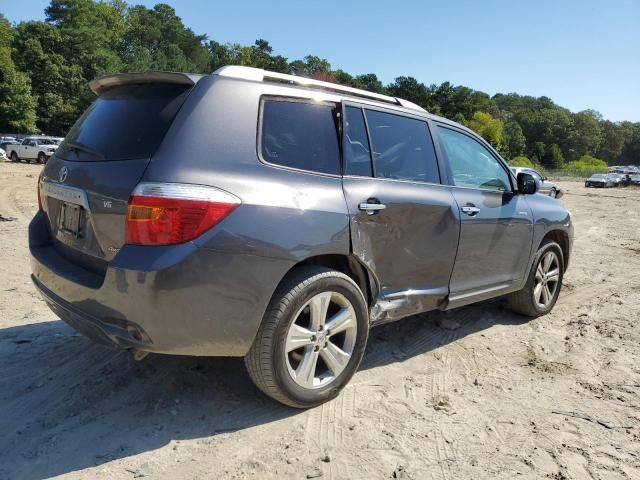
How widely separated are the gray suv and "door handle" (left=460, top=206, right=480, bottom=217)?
0.15ft

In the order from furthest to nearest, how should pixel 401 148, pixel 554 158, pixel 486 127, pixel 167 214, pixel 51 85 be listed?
pixel 554 158
pixel 486 127
pixel 51 85
pixel 401 148
pixel 167 214

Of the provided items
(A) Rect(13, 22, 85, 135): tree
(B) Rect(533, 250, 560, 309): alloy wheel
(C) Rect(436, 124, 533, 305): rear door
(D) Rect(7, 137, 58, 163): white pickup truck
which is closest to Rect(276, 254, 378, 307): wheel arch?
(C) Rect(436, 124, 533, 305): rear door

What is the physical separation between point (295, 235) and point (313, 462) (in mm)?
1156

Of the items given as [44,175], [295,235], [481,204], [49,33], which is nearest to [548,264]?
[481,204]

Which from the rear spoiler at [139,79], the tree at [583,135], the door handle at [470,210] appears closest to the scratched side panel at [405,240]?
the door handle at [470,210]

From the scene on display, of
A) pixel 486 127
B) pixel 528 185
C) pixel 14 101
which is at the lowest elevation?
pixel 528 185

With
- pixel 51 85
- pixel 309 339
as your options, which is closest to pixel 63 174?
pixel 309 339

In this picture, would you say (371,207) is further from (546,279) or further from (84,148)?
(546,279)

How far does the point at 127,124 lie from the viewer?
113 inches

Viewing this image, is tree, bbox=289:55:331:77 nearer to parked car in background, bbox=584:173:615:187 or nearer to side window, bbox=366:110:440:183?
parked car in background, bbox=584:173:615:187

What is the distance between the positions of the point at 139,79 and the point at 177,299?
1390 millimetres

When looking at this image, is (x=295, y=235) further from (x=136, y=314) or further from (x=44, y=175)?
(x=44, y=175)

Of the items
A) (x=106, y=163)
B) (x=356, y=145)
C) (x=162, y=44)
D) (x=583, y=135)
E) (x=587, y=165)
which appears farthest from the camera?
(x=583, y=135)

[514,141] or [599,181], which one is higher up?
[514,141]
